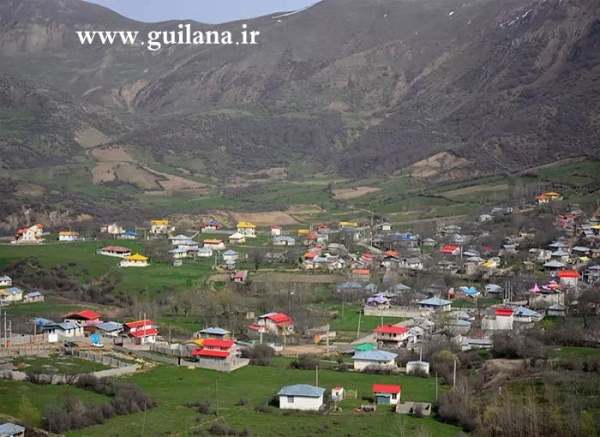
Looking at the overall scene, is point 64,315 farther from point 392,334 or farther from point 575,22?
point 575,22

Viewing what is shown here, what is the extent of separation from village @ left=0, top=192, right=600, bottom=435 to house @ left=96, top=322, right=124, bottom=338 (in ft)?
0.22

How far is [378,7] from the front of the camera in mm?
182500

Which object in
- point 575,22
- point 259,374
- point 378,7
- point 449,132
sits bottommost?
point 259,374

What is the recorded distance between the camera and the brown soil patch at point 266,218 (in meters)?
77.3

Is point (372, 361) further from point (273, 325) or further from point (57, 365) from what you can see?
point (57, 365)

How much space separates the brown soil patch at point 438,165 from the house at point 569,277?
4498cm

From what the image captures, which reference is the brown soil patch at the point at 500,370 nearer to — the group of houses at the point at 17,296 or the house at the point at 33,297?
the house at the point at 33,297

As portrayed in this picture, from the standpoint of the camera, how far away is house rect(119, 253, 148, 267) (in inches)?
2214

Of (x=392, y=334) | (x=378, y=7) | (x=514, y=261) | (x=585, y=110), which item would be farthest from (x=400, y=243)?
(x=378, y=7)

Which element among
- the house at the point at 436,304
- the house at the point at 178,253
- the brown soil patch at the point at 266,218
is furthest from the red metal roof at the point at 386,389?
the brown soil patch at the point at 266,218

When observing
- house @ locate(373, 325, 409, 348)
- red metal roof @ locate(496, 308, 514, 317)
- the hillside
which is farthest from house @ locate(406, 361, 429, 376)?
the hillside

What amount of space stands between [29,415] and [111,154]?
8111 centimetres

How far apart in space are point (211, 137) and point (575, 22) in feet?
142

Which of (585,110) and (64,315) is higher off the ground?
(585,110)
